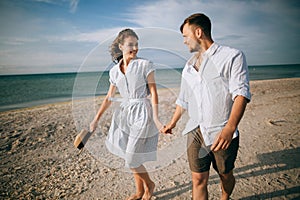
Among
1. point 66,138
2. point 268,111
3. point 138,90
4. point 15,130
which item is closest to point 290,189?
point 138,90

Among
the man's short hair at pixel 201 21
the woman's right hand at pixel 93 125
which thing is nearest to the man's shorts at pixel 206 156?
the man's short hair at pixel 201 21

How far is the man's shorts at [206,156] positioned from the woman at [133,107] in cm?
43

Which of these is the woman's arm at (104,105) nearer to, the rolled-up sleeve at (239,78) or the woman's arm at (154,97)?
the woman's arm at (154,97)

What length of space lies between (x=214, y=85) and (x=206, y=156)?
2.41 ft

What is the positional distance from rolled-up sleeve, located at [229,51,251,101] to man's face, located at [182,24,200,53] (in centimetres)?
39

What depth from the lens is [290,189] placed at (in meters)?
2.71

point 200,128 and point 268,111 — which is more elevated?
point 200,128

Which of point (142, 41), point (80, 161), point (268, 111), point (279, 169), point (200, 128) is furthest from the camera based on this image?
point (268, 111)

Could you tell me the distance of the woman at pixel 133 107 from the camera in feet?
7.34

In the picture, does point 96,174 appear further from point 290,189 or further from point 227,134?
point 290,189

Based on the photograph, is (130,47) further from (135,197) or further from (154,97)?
(135,197)

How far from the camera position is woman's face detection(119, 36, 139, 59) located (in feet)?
7.23

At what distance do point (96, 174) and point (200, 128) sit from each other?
2.09 metres

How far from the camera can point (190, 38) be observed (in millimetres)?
1855
